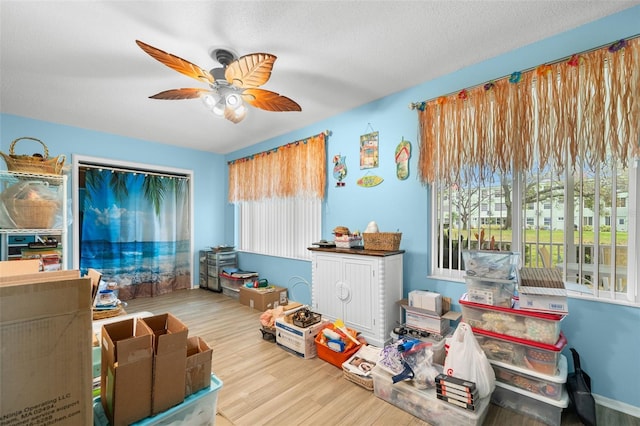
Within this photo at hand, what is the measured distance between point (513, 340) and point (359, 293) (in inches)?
48.5

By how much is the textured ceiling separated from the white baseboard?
2.50 metres

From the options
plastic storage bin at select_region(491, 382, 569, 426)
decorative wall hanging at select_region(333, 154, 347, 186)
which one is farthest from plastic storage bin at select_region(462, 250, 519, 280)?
decorative wall hanging at select_region(333, 154, 347, 186)

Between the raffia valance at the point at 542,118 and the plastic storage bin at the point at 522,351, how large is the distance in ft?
4.00

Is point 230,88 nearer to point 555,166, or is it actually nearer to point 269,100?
point 269,100

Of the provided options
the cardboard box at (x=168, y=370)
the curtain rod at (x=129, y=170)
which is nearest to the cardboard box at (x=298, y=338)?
the cardboard box at (x=168, y=370)

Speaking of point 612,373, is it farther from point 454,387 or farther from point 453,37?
point 453,37

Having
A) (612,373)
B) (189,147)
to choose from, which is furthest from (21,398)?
(189,147)

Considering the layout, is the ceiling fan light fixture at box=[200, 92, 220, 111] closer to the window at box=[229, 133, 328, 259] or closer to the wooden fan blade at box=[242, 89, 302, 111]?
the wooden fan blade at box=[242, 89, 302, 111]

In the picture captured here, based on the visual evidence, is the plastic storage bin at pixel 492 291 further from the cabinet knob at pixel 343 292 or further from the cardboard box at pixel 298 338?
the cardboard box at pixel 298 338

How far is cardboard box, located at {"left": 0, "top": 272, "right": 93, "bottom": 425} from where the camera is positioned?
63 centimetres

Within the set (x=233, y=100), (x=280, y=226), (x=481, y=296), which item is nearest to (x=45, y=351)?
(x=233, y=100)

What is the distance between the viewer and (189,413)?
39.0 inches

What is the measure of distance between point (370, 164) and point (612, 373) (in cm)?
242

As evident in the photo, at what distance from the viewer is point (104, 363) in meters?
0.97
